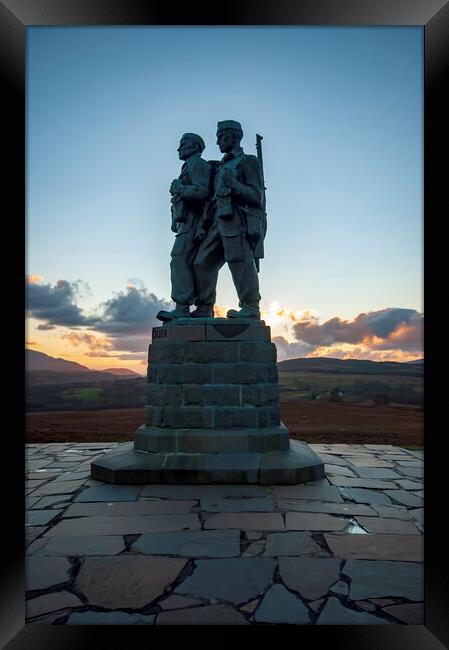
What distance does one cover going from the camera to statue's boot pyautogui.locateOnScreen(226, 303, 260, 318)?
5.69m

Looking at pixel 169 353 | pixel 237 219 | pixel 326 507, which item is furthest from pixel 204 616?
pixel 237 219

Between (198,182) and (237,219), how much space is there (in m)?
0.68

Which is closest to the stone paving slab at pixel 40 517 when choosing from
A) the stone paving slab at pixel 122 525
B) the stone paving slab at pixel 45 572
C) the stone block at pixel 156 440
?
the stone paving slab at pixel 122 525

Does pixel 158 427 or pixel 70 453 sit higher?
pixel 158 427

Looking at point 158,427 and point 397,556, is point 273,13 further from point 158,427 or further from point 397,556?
point 158,427

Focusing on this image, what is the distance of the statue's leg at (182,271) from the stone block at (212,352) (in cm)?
79

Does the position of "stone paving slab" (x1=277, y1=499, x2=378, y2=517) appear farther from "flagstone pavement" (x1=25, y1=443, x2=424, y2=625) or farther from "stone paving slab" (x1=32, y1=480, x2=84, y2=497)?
"stone paving slab" (x1=32, y1=480, x2=84, y2=497)

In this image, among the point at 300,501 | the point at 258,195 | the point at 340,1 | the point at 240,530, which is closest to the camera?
the point at 340,1

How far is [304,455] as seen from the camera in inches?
205

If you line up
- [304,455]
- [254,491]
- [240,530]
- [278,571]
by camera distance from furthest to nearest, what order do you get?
[304,455]
[254,491]
[240,530]
[278,571]

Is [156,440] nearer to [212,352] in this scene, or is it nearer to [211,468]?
[211,468]
